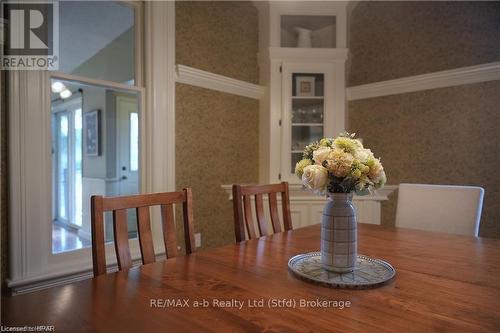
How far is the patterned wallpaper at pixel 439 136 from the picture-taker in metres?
2.45

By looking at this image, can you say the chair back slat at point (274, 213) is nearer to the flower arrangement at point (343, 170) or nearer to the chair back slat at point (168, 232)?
the chair back slat at point (168, 232)

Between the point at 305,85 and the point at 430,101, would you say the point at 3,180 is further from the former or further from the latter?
the point at 430,101

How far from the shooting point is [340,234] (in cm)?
100

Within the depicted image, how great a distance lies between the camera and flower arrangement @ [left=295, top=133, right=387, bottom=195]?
3.06ft

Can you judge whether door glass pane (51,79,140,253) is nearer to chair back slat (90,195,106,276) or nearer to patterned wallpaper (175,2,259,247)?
patterned wallpaper (175,2,259,247)

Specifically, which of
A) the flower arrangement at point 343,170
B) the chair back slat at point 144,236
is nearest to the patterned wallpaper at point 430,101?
the flower arrangement at point 343,170

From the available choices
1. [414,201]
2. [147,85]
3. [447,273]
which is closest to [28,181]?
[147,85]

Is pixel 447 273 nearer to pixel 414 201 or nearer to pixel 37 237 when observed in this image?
pixel 414 201

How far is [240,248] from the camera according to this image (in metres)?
1.28

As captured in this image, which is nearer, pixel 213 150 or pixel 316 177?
pixel 316 177

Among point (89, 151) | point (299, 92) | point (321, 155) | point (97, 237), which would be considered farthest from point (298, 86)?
point (89, 151)

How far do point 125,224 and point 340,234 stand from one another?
743 millimetres

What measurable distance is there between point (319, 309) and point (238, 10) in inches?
116
